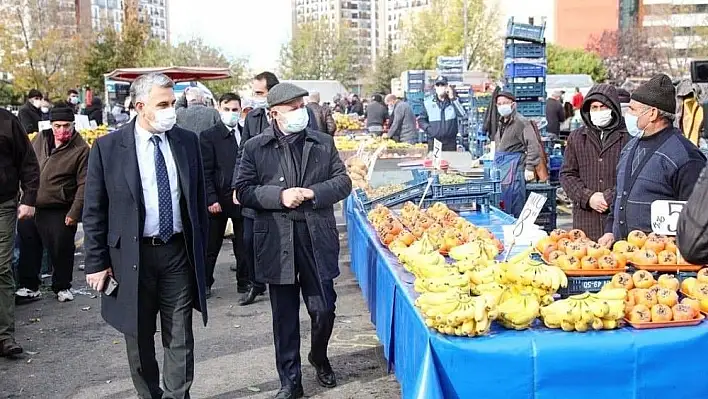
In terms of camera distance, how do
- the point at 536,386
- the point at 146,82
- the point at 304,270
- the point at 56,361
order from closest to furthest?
1. the point at 536,386
2. the point at 146,82
3. the point at 304,270
4. the point at 56,361

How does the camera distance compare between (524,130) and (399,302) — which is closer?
(399,302)

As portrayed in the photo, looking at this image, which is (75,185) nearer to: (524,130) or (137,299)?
(137,299)

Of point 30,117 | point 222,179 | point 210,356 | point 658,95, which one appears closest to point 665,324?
point 658,95

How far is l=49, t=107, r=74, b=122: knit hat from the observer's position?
7195 millimetres

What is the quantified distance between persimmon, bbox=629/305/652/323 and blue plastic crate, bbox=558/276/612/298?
0.36 meters

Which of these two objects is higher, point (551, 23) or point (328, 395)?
point (551, 23)

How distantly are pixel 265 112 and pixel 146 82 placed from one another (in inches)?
112

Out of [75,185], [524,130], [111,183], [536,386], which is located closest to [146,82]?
[111,183]

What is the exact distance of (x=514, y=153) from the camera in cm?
930

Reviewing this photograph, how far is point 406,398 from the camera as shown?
13.3 ft

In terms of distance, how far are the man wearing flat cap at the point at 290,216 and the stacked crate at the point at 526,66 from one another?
8.15 meters

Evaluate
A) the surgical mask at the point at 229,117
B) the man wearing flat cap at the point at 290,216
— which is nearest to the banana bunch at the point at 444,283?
the man wearing flat cap at the point at 290,216

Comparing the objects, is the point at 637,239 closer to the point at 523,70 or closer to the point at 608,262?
the point at 608,262

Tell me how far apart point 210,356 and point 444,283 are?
2.82 metres
